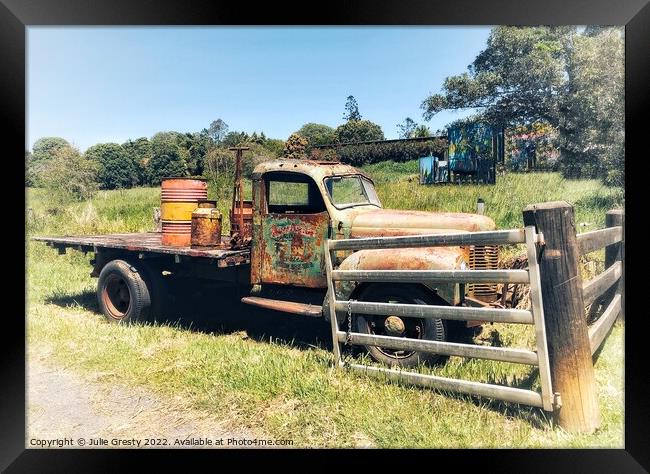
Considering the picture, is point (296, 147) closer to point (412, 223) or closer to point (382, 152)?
point (382, 152)

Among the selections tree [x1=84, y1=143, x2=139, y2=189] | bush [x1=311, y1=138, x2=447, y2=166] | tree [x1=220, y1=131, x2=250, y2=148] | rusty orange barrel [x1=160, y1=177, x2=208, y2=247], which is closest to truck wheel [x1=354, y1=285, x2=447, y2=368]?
bush [x1=311, y1=138, x2=447, y2=166]

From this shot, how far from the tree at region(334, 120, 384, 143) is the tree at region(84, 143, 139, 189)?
6.01ft

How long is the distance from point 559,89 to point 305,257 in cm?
244

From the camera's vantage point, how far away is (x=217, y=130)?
4.21 m

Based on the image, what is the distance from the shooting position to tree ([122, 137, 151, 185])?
4285 millimetres

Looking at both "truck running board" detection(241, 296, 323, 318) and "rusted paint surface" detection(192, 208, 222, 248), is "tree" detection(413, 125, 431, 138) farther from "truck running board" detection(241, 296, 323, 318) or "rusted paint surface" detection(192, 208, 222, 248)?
"rusted paint surface" detection(192, 208, 222, 248)

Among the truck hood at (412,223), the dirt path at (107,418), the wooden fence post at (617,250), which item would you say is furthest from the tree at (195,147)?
the wooden fence post at (617,250)

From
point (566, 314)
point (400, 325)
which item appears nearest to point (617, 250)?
point (566, 314)

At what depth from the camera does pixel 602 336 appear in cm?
359

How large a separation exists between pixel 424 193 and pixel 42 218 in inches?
131

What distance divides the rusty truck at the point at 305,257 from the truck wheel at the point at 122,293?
1 centimetres

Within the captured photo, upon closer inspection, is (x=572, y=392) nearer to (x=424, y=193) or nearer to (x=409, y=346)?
(x=409, y=346)

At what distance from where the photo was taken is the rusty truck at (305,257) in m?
3.82
